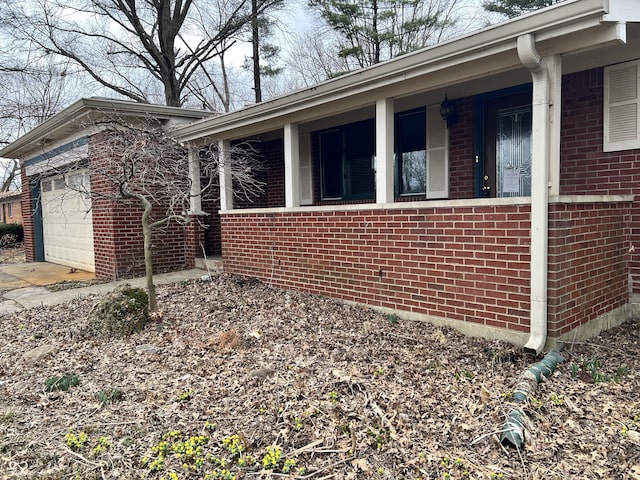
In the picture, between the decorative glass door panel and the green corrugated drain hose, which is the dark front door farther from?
the green corrugated drain hose

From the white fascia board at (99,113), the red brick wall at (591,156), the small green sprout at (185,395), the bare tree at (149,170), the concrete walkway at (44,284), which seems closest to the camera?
the small green sprout at (185,395)

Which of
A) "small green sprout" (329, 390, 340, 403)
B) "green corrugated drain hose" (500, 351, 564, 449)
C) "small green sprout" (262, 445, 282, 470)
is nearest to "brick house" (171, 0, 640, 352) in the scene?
"green corrugated drain hose" (500, 351, 564, 449)

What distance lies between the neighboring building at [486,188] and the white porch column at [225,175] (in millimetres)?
25

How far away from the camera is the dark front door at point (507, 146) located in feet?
19.4

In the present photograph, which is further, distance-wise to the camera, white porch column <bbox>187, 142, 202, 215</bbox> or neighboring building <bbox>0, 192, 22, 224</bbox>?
neighboring building <bbox>0, 192, 22, 224</bbox>

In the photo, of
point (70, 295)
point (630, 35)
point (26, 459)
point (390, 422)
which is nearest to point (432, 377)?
point (390, 422)

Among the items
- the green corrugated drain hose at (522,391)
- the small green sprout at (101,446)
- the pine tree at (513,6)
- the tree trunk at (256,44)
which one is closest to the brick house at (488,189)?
the green corrugated drain hose at (522,391)

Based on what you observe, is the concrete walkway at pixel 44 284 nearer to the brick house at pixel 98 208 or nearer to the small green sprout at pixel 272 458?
the brick house at pixel 98 208

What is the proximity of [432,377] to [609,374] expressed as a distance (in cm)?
136

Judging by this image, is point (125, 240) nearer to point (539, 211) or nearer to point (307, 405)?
point (307, 405)

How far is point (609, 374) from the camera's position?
356 cm

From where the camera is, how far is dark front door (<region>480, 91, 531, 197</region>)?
5898mm

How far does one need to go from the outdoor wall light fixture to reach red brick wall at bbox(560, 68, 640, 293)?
56.5 inches

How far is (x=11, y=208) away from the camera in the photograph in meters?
27.5
